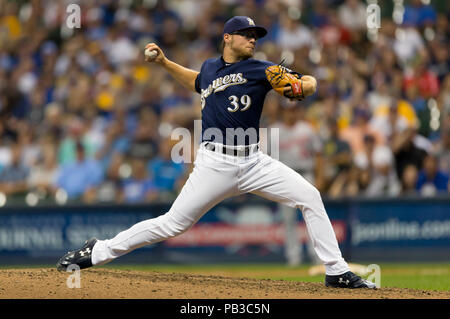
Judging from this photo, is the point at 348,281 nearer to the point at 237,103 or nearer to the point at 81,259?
the point at 237,103

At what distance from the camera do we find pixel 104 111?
14.9 m

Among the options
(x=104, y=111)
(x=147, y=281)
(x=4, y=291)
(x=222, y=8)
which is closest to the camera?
(x=4, y=291)

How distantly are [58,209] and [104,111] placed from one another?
8.97 ft

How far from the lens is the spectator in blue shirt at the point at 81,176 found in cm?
1335

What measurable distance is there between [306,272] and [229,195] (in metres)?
4.84

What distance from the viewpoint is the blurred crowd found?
12.9m

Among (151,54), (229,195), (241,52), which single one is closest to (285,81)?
(241,52)

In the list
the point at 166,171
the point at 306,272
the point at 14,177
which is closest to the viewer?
the point at 306,272

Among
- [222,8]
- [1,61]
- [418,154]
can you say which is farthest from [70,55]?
[418,154]

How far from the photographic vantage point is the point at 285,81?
20.7ft

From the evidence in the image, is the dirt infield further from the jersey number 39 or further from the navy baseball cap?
the navy baseball cap

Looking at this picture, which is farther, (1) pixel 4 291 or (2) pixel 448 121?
(2) pixel 448 121

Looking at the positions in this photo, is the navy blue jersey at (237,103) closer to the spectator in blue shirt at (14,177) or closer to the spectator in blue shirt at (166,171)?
the spectator in blue shirt at (166,171)

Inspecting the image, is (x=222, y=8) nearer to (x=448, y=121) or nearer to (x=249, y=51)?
(x=448, y=121)
